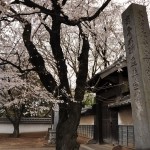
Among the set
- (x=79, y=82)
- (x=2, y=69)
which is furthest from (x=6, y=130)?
(x=79, y=82)

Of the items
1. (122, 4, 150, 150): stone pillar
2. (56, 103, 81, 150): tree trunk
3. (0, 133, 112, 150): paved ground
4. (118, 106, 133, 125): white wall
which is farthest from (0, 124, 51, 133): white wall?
(122, 4, 150, 150): stone pillar

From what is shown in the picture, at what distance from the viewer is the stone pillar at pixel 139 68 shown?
6.70 m

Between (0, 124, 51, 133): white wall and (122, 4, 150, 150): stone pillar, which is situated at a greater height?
(122, 4, 150, 150): stone pillar

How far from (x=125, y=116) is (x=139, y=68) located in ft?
27.6

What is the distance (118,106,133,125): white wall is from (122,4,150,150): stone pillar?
7.20 m

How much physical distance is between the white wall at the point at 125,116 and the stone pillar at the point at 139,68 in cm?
720

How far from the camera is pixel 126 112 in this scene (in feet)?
49.1

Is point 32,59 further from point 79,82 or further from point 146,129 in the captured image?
point 146,129

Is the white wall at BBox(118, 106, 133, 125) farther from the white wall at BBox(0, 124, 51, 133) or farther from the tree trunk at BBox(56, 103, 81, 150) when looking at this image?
the white wall at BBox(0, 124, 51, 133)

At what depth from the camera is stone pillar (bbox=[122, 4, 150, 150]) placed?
22.0 ft

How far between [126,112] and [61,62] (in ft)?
18.9

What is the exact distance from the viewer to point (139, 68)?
23.2 feet

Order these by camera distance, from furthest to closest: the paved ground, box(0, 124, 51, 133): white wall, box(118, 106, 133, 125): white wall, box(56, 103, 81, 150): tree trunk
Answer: box(0, 124, 51, 133): white wall → the paved ground → box(118, 106, 133, 125): white wall → box(56, 103, 81, 150): tree trunk

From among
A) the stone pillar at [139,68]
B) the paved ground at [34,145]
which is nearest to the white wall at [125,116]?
the paved ground at [34,145]
